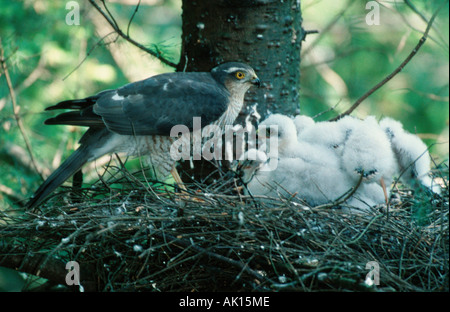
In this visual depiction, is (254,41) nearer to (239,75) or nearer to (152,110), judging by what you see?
(239,75)

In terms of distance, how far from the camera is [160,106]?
289cm

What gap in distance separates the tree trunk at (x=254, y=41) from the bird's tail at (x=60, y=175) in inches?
31.8

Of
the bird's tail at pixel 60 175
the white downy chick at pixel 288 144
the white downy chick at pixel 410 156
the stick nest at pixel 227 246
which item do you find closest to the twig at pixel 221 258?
the stick nest at pixel 227 246

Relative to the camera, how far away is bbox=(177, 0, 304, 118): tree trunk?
3.02 metres

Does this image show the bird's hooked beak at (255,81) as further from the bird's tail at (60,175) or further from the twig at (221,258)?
the twig at (221,258)

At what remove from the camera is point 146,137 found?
3.01 metres

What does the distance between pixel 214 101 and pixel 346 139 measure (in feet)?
2.42

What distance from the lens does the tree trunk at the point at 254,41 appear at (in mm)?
3020

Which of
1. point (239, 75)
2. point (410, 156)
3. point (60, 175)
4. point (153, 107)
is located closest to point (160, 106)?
point (153, 107)

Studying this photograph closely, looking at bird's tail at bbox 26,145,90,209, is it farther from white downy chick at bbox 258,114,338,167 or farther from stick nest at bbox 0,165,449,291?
white downy chick at bbox 258,114,338,167

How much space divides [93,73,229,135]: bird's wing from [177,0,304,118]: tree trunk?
0.91 ft

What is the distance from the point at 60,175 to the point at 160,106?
2.08 ft
